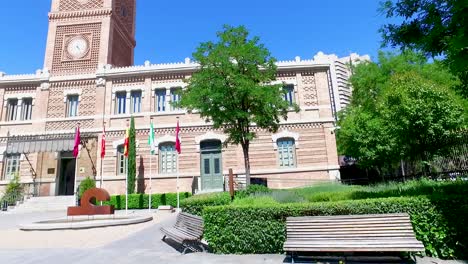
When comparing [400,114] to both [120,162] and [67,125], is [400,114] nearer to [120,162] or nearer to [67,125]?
[120,162]

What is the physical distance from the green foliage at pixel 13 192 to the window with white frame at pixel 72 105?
5.91m

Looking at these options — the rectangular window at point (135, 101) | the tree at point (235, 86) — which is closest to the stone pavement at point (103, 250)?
the tree at point (235, 86)

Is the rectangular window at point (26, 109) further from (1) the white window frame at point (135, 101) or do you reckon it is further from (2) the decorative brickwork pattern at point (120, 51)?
(1) the white window frame at point (135, 101)

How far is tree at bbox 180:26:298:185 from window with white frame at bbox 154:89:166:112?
894cm

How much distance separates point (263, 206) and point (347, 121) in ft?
57.6

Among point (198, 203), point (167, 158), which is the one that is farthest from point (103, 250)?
point (167, 158)

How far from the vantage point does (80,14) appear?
83.9 ft

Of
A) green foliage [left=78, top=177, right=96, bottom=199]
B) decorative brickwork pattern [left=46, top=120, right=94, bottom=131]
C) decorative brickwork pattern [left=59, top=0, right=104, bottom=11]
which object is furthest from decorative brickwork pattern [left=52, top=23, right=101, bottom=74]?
green foliage [left=78, top=177, right=96, bottom=199]

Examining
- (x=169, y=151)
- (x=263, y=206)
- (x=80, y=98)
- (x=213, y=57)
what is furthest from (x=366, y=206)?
(x=80, y=98)

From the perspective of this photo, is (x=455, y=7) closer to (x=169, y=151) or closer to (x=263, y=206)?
(x=263, y=206)

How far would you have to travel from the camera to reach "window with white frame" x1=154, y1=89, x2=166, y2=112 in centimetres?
2325

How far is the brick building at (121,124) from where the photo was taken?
2167 cm

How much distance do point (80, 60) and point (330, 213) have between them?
24101 millimetres

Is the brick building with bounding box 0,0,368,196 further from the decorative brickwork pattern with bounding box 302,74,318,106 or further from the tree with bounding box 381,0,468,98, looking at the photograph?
the tree with bounding box 381,0,468,98
